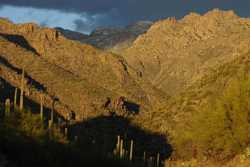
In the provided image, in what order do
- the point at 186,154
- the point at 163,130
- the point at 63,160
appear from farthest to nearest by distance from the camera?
the point at 163,130, the point at 186,154, the point at 63,160

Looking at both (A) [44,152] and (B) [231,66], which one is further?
(B) [231,66]

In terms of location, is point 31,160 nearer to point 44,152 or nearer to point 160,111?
point 44,152

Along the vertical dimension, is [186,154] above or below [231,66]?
below

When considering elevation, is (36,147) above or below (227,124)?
below

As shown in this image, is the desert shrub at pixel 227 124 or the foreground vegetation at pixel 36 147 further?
the desert shrub at pixel 227 124

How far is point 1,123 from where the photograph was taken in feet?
90.7

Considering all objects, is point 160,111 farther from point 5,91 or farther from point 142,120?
point 5,91

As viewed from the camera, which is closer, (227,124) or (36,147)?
(36,147)

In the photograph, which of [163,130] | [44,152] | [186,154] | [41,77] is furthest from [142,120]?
[44,152]

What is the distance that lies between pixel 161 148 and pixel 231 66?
19.0m

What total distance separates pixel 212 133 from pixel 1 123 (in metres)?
29.3

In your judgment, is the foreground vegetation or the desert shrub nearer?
the foreground vegetation

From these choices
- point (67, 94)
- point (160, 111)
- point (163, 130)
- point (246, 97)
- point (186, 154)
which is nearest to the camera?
point (246, 97)

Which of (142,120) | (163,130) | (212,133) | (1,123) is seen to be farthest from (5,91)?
(1,123)
